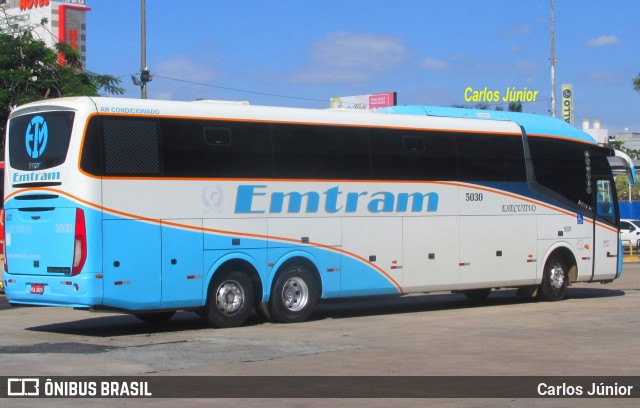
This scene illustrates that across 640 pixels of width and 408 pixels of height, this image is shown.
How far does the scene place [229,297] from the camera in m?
17.0

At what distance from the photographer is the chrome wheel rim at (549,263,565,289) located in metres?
22.1

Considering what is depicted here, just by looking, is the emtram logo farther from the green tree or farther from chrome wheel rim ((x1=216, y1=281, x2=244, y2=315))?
the green tree

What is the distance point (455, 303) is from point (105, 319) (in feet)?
25.6

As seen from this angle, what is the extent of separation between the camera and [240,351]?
13.9 metres

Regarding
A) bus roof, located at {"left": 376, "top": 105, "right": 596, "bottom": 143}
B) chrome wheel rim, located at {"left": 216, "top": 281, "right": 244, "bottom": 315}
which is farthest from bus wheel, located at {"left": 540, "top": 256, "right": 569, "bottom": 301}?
chrome wheel rim, located at {"left": 216, "top": 281, "right": 244, "bottom": 315}

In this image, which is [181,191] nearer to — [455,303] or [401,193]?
[401,193]

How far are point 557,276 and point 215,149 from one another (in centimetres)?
917

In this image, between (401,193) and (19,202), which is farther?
(401,193)

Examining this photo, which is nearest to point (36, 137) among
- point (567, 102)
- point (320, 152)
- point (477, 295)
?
point (320, 152)

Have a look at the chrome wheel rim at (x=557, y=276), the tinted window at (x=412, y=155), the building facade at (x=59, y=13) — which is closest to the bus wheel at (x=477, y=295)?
the chrome wheel rim at (x=557, y=276)

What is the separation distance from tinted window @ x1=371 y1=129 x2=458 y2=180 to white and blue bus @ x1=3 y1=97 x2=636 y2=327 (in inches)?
1.2

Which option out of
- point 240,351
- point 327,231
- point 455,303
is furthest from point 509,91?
point 240,351

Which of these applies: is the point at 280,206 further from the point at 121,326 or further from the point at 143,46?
the point at 143,46

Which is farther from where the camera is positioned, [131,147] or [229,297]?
[229,297]
